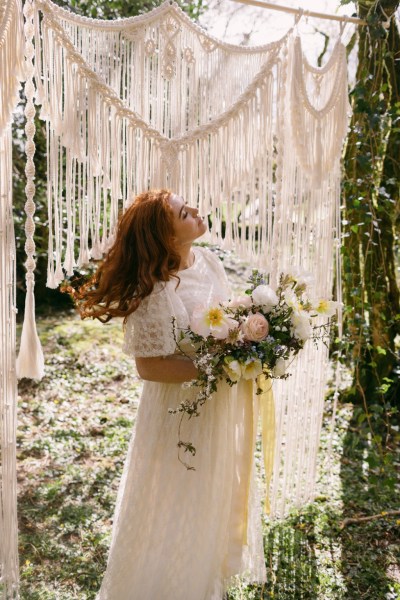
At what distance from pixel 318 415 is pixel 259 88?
132 centimetres

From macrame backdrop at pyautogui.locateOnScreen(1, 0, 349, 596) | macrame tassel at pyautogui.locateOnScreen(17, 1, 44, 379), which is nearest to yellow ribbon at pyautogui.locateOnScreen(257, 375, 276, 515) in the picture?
macrame backdrop at pyautogui.locateOnScreen(1, 0, 349, 596)

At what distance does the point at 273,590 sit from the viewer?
2.25 m

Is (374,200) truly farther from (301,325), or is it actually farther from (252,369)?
(252,369)

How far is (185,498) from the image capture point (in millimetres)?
1960

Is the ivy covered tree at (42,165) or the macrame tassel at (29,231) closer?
the macrame tassel at (29,231)

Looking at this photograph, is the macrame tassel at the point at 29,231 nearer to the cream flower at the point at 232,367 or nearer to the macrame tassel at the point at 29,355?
the macrame tassel at the point at 29,355

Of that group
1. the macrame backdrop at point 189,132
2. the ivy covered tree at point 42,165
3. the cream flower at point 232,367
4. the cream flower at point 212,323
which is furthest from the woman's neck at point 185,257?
the ivy covered tree at point 42,165

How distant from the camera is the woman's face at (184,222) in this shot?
6.10ft

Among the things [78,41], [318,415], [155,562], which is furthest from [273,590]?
[78,41]

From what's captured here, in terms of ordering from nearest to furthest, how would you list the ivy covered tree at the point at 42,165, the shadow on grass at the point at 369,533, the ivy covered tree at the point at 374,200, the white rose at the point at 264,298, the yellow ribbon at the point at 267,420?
the white rose at the point at 264,298 → the yellow ribbon at the point at 267,420 → the shadow on grass at the point at 369,533 → the ivy covered tree at the point at 374,200 → the ivy covered tree at the point at 42,165

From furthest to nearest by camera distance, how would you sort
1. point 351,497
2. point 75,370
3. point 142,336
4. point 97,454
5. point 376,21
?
point 75,370, point 97,454, point 351,497, point 376,21, point 142,336

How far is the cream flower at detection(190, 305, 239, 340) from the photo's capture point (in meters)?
1.68

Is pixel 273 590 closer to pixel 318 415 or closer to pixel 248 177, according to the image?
pixel 318 415

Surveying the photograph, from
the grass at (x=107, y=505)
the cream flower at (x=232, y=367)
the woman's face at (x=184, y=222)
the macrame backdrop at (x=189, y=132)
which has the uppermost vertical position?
the macrame backdrop at (x=189, y=132)
